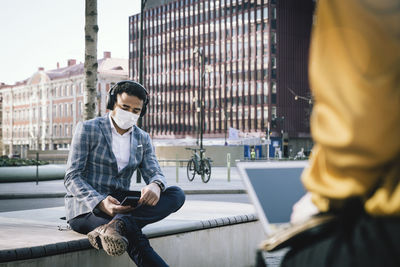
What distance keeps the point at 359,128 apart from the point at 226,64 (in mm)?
89636

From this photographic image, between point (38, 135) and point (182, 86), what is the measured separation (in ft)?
108

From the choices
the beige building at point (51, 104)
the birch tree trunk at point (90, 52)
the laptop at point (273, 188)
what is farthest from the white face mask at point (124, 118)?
the beige building at point (51, 104)

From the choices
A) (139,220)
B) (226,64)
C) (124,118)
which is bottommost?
(139,220)

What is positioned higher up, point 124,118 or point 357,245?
point 124,118

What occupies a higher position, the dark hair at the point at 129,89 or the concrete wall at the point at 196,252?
the dark hair at the point at 129,89

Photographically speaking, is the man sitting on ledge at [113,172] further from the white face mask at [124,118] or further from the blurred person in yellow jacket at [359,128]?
the blurred person in yellow jacket at [359,128]

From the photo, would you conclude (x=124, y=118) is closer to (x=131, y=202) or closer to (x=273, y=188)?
(x=131, y=202)

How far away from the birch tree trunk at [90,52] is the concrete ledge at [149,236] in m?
3.17

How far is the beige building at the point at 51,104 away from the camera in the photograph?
336 feet

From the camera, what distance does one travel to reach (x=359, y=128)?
1.26 m

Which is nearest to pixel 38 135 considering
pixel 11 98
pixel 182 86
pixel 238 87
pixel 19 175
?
pixel 11 98

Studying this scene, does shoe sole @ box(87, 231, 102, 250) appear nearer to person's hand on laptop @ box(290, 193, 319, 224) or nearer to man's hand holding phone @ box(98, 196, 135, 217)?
man's hand holding phone @ box(98, 196, 135, 217)

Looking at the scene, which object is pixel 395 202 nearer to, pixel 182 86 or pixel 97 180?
pixel 97 180

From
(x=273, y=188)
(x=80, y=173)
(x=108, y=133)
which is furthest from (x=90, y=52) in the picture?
(x=273, y=188)
